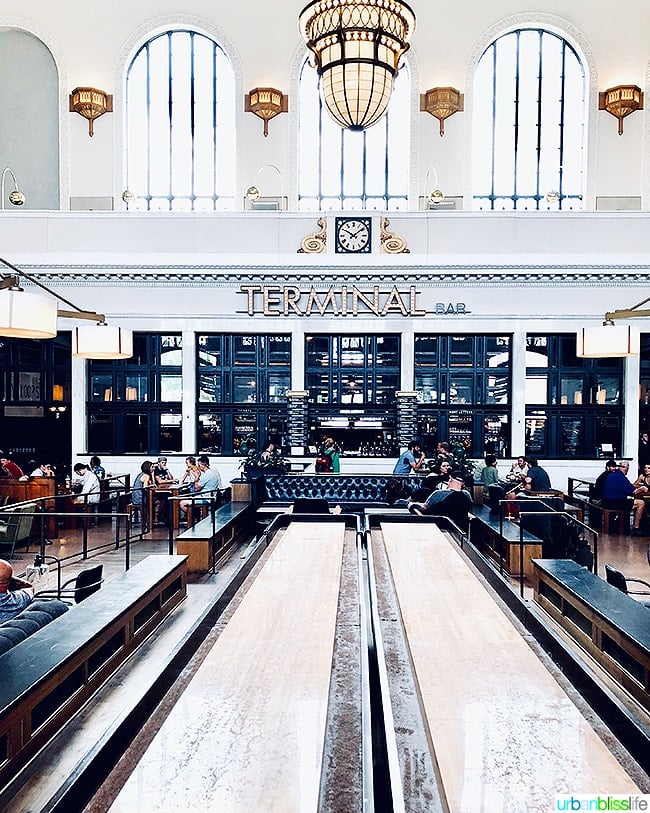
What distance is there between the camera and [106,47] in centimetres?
1374

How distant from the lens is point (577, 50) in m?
13.5

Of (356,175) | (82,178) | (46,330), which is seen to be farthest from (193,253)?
(46,330)

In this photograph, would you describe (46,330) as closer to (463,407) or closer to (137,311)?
(137,311)

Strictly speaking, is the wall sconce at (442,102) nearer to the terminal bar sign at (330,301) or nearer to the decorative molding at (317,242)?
the decorative molding at (317,242)

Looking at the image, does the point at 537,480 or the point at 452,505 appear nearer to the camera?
the point at 452,505

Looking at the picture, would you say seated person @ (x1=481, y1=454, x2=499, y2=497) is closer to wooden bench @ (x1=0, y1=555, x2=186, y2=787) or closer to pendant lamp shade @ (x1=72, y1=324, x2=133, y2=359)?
→ pendant lamp shade @ (x1=72, y1=324, x2=133, y2=359)

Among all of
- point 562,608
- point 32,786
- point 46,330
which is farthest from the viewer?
point 46,330

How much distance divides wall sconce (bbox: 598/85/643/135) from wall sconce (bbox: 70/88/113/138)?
1019 centimetres

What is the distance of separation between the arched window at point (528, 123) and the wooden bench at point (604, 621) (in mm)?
10493

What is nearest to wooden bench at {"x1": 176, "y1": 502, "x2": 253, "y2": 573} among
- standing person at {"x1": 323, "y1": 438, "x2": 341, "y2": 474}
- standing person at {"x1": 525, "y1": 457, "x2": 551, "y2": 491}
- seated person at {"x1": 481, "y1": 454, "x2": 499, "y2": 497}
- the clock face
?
standing person at {"x1": 323, "y1": 438, "x2": 341, "y2": 474}

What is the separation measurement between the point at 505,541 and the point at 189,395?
8.07 metres

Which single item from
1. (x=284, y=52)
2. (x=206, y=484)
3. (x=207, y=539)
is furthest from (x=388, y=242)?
(x=207, y=539)

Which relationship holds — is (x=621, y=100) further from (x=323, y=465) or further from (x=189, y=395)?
(x=189, y=395)

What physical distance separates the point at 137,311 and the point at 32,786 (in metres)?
11.4
